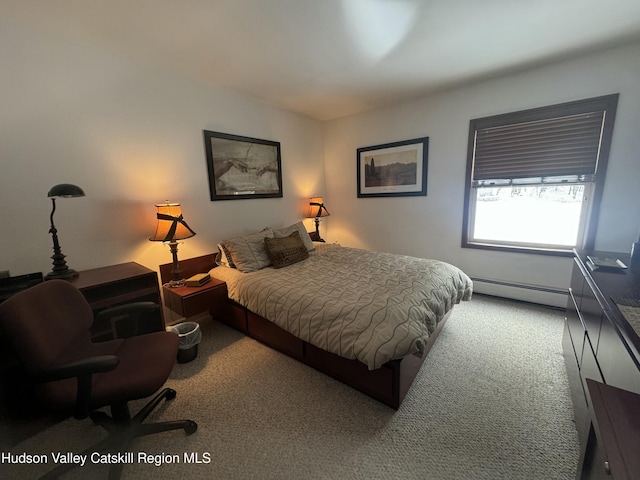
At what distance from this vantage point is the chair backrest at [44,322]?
3.40ft

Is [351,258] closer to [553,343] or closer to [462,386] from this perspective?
[462,386]

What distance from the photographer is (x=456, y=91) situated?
2.93 metres

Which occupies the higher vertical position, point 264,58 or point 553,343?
point 264,58

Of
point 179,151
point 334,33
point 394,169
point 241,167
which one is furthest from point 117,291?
point 394,169

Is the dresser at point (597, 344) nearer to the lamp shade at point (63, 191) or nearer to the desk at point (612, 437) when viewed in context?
the desk at point (612, 437)

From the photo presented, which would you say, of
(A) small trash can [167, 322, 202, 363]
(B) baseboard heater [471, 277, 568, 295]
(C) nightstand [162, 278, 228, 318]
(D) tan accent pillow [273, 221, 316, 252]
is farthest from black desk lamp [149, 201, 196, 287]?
(B) baseboard heater [471, 277, 568, 295]

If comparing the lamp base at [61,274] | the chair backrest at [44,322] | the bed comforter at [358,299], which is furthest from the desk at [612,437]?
the lamp base at [61,274]

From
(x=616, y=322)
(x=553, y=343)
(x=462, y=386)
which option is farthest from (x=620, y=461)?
(x=553, y=343)

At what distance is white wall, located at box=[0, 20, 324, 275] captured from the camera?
1723 mm

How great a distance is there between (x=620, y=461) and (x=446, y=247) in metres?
2.87

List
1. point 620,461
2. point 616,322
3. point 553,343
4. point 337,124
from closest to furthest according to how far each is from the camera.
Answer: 1. point 620,461
2. point 616,322
3. point 553,343
4. point 337,124

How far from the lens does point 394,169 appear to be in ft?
11.6

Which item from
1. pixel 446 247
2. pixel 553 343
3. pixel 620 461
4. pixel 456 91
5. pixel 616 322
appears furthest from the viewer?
pixel 446 247

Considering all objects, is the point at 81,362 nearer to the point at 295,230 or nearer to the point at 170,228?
the point at 170,228
